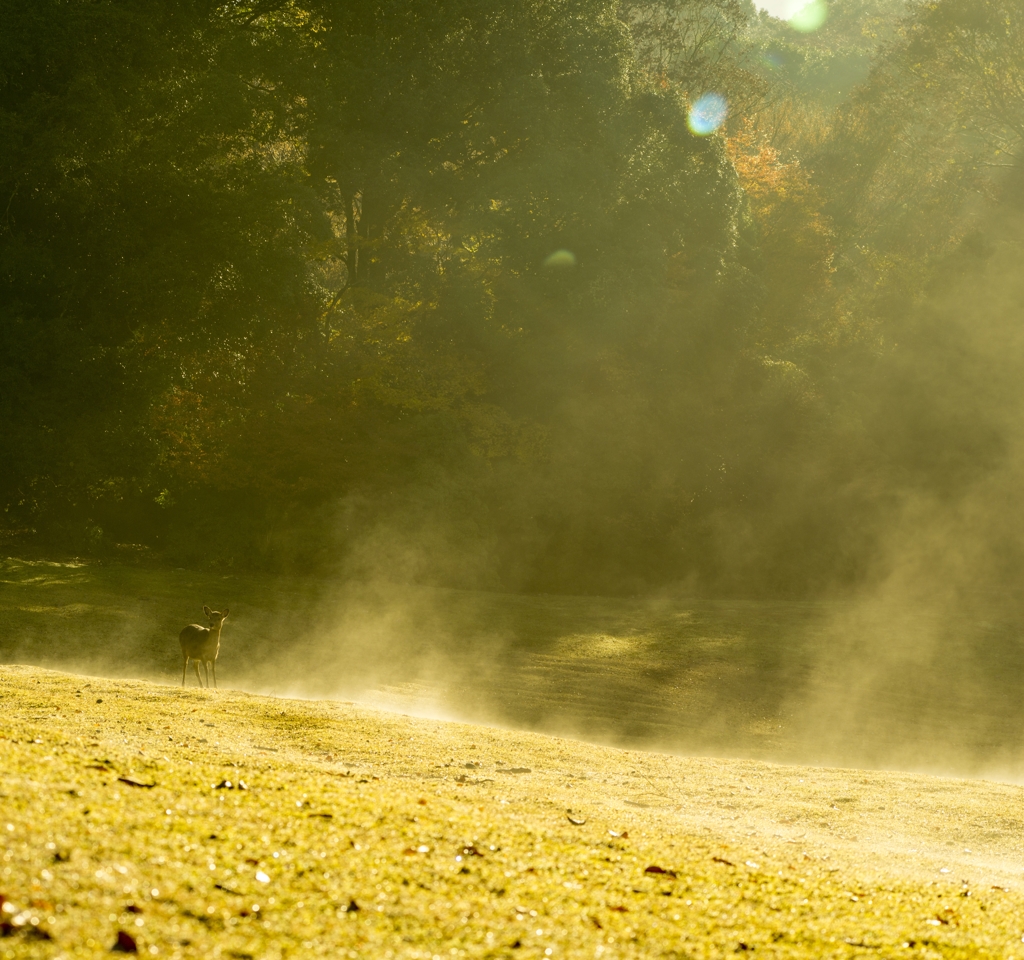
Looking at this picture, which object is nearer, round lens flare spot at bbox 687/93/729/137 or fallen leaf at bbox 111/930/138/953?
fallen leaf at bbox 111/930/138/953

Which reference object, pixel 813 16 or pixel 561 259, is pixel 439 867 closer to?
pixel 561 259

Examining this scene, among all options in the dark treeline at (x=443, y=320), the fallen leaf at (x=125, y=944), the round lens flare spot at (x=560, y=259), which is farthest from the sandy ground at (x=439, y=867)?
the round lens flare spot at (x=560, y=259)

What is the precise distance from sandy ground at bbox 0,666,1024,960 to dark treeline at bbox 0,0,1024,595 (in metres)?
12.7

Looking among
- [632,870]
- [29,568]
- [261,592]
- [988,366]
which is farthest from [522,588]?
[632,870]

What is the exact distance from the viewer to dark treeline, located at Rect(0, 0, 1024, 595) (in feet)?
58.9

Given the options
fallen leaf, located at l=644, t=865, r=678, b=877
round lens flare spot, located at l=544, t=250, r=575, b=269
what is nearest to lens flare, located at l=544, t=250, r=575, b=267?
round lens flare spot, located at l=544, t=250, r=575, b=269

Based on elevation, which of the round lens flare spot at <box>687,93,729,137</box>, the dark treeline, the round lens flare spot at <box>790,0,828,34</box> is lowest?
the dark treeline

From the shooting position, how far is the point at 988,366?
2872cm

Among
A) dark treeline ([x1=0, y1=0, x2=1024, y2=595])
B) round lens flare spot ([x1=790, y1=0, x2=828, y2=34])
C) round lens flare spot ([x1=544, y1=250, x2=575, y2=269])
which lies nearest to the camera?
dark treeline ([x1=0, y1=0, x2=1024, y2=595])

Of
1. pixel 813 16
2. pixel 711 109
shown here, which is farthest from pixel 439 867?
pixel 813 16

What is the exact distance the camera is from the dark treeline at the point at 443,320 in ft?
58.9

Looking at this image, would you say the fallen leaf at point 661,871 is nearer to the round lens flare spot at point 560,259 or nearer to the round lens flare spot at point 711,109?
the round lens flare spot at point 560,259

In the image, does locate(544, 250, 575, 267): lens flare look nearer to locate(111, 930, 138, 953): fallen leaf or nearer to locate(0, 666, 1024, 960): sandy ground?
locate(0, 666, 1024, 960): sandy ground

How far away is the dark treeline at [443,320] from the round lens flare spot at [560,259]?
91 mm
